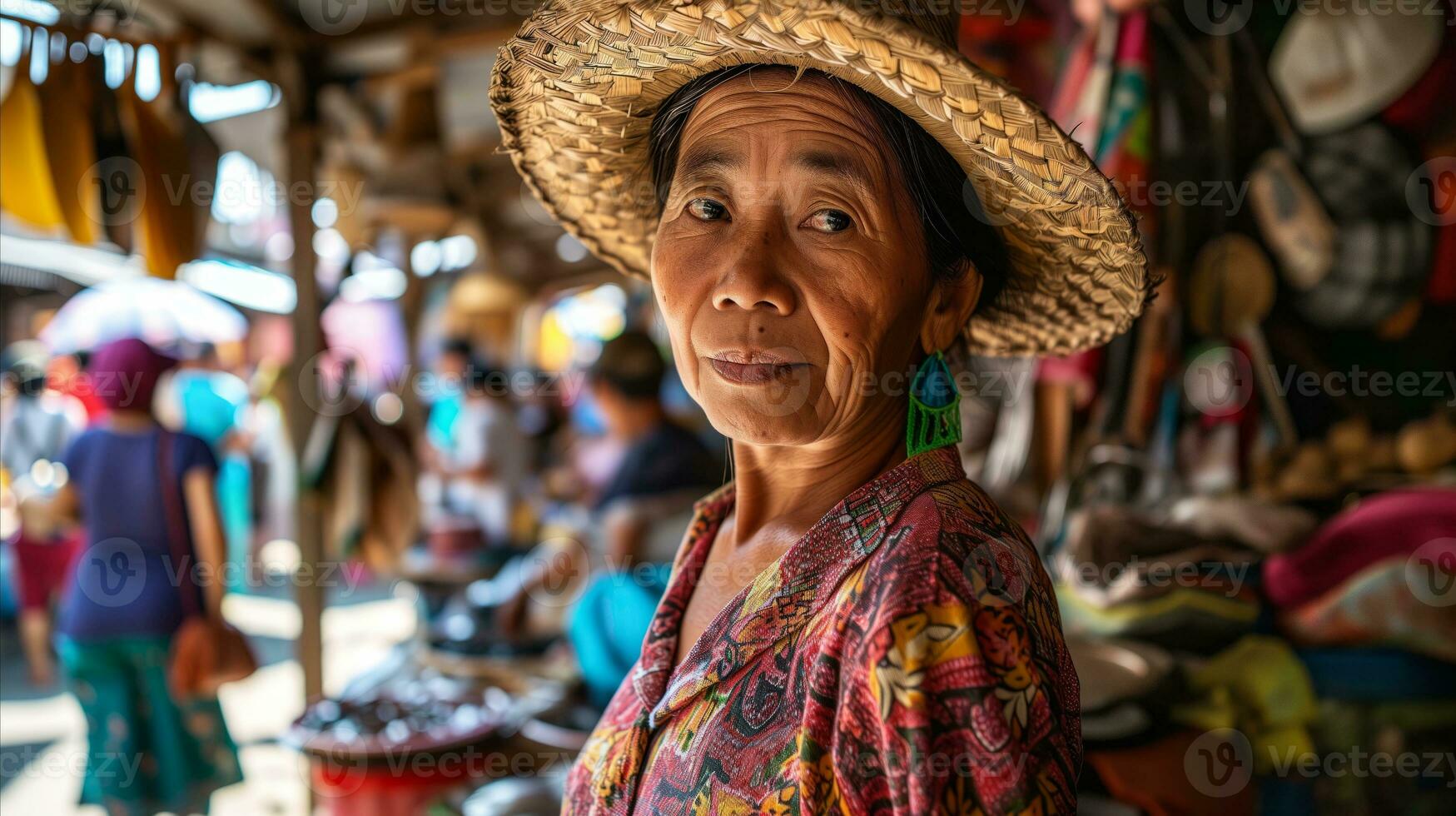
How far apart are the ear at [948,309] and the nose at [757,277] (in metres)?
0.21

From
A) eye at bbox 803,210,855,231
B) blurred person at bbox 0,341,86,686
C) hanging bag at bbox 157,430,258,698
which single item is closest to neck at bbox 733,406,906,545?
eye at bbox 803,210,855,231

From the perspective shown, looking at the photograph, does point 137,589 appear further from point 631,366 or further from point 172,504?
point 631,366

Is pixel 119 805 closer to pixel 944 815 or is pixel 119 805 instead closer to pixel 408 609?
pixel 944 815

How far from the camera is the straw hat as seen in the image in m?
0.93

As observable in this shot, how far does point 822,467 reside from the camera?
120 centimetres

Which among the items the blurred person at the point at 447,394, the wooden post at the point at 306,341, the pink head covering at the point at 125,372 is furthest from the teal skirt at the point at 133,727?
the blurred person at the point at 447,394

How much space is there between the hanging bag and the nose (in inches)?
145

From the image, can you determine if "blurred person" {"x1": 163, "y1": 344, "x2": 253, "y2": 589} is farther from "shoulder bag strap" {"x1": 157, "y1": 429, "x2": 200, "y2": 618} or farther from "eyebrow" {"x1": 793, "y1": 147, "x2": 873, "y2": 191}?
"eyebrow" {"x1": 793, "y1": 147, "x2": 873, "y2": 191}

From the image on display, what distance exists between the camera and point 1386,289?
277 cm

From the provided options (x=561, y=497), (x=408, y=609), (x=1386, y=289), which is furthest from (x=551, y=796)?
(x=408, y=609)

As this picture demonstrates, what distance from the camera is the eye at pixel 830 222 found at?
3.46 feet

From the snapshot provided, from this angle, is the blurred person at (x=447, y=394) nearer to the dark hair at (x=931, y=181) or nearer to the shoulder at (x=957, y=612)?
the dark hair at (x=931, y=181)

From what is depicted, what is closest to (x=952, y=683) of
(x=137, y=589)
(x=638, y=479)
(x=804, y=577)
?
(x=804, y=577)

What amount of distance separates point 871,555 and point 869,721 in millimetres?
185
